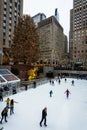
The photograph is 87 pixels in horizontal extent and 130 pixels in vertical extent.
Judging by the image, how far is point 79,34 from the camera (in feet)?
436

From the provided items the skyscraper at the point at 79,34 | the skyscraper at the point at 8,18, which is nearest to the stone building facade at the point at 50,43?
the skyscraper at the point at 79,34

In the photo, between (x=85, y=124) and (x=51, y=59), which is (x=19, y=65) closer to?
(x=85, y=124)

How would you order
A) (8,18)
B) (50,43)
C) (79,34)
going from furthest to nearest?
(50,43) → (79,34) → (8,18)

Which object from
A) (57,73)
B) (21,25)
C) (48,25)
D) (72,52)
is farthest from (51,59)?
(21,25)

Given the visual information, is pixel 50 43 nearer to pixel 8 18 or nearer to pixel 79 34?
pixel 79 34

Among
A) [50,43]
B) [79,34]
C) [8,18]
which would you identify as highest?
[79,34]

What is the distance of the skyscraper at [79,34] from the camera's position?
4956 inches

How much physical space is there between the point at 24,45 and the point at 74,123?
32.0 m

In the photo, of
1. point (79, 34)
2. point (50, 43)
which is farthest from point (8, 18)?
point (79, 34)

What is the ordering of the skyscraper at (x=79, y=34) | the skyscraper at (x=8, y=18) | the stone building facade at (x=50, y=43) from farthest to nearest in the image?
the stone building facade at (x=50, y=43) → the skyscraper at (x=79, y=34) → the skyscraper at (x=8, y=18)

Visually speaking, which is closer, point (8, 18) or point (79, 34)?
point (8, 18)

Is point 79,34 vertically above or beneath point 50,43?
above

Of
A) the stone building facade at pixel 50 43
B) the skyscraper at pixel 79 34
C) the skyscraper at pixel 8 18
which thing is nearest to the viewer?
the skyscraper at pixel 8 18

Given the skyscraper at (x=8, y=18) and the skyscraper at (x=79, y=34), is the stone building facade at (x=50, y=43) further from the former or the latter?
the skyscraper at (x=8, y=18)
